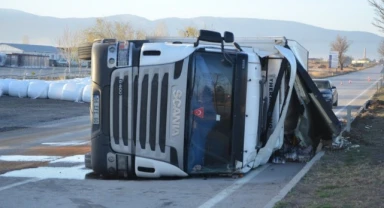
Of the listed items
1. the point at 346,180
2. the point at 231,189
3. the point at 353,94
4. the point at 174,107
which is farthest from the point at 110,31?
the point at 346,180

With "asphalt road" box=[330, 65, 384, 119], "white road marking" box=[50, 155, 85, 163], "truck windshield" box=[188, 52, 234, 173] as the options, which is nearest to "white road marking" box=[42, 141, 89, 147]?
"white road marking" box=[50, 155, 85, 163]

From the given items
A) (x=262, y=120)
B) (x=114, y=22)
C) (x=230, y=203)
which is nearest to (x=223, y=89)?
(x=262, y=120)

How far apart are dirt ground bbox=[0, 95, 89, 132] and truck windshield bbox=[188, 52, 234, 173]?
38.7 feet

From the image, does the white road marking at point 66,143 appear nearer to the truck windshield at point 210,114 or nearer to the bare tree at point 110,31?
the truck windshield at point 210,114

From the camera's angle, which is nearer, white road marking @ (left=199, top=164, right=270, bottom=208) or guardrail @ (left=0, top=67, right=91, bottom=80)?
white road marking @ (left=199, top=164, right=270, bottom=208)

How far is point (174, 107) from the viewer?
892 cm

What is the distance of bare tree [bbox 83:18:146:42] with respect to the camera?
2522 inches

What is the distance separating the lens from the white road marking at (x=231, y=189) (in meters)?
7.87

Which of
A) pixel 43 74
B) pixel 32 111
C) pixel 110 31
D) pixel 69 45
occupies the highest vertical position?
pixel 110 31

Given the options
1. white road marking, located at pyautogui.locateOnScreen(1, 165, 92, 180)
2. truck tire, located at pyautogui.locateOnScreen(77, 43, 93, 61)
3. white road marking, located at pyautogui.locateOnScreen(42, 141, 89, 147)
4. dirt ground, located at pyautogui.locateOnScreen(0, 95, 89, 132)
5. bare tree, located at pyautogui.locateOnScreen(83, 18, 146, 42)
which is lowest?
dirt ground, located at pyautogui.locateOnScreen(0, 95, 89, 132)

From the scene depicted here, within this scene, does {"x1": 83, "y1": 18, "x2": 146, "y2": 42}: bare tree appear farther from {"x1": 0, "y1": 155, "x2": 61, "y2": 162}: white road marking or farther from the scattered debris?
the scattered debris

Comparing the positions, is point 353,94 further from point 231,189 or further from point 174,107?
point 174,107

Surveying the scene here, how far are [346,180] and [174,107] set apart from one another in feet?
9.35

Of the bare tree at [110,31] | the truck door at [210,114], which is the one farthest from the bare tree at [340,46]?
the truck door at [210,114]
